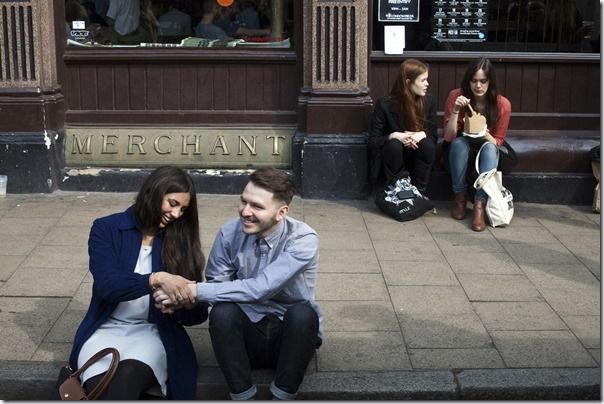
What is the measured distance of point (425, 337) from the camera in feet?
16.9

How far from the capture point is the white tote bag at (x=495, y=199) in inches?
290

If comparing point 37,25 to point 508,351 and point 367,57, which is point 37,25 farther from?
point 508,351

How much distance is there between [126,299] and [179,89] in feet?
15.4

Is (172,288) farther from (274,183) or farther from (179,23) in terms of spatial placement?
(179,23)

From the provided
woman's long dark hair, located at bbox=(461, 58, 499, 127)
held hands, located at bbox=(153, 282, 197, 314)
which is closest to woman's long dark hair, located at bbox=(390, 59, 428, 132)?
woman's long dark hair, located at bbox=(461, 58, 499, 127)

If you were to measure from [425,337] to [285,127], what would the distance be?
3.71 metres

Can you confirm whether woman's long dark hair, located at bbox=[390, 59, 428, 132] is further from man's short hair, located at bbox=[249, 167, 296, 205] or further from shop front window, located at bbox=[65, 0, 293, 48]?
man's short hair, located at bbox=[249, 167, 296, 205]

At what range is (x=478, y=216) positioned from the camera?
738 cm

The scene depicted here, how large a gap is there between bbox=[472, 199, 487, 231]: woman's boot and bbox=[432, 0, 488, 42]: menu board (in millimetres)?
1712

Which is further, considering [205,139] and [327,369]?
[205,139]

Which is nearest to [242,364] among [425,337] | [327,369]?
[327,369]

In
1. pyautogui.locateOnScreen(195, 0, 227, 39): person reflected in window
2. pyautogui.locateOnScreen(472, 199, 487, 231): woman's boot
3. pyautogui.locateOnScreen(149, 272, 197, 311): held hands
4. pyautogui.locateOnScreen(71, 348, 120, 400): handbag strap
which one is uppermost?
pyautogui.locateOnScreen(195, 0, 227, 39): person reflected in window

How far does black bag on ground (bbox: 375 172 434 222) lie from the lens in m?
7.57

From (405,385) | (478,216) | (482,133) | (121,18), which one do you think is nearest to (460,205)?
(478,216)
